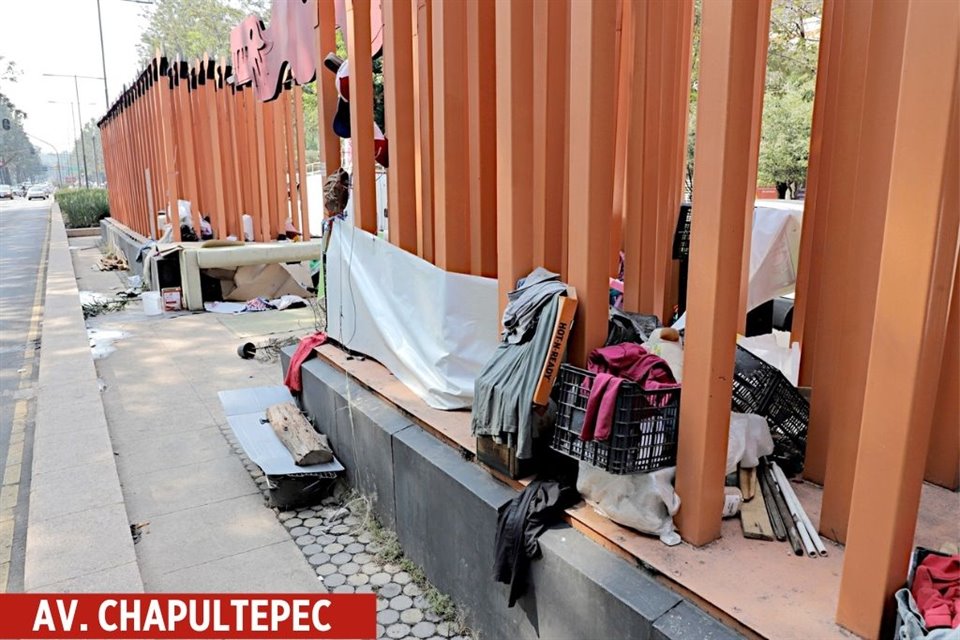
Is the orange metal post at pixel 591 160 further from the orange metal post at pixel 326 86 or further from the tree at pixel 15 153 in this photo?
the tree at pixel 15 153

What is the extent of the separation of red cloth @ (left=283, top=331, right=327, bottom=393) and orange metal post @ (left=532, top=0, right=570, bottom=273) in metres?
2.83

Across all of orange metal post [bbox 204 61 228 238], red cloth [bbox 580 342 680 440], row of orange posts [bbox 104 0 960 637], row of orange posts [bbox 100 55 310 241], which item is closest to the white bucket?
row of orange posts [bbox 100 55 310 241]

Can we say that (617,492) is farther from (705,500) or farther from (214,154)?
(214,154)

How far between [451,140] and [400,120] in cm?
71

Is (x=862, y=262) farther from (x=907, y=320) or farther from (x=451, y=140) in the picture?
(x=451, y=140)

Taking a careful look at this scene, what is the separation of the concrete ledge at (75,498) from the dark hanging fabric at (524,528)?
5.91 ft

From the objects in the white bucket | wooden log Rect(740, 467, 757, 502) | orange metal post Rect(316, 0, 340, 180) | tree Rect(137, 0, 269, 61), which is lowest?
the white bucket

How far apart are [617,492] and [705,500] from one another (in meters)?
0.32

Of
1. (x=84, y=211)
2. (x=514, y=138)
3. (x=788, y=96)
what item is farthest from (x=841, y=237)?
(x=84, y=211)

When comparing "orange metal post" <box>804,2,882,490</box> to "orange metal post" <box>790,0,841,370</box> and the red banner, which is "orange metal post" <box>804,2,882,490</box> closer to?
"orange metal post" <box>790,0,841,370</box>

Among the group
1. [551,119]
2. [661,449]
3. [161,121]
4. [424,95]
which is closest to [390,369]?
[424,95]

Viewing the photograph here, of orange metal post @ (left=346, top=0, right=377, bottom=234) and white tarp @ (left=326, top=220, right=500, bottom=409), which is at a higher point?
orange metal post @ (left=346, top=0, right=377, bottom=234)

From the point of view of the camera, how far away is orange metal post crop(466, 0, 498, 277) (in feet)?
12.1

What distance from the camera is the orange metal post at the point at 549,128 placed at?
3.08m
